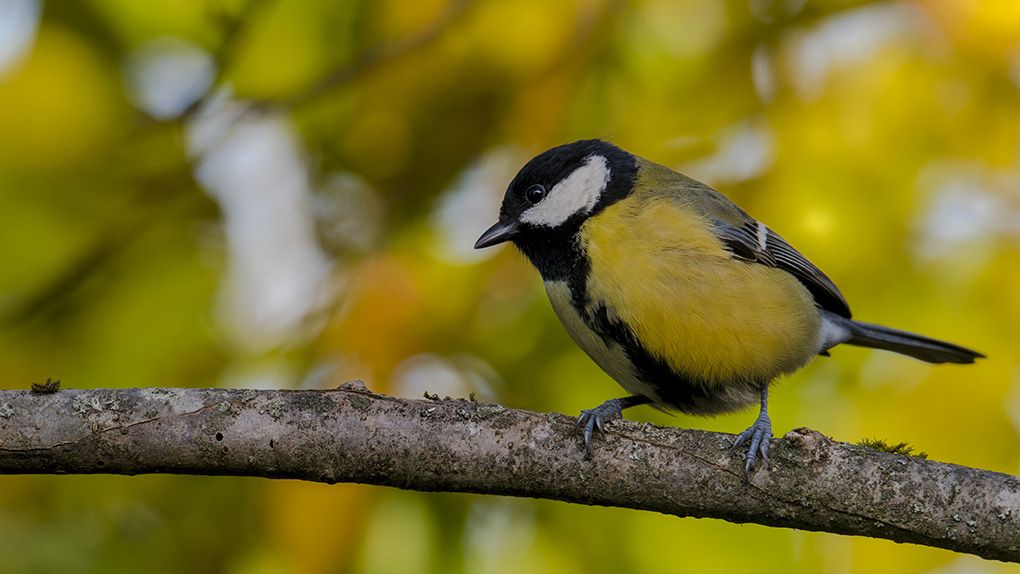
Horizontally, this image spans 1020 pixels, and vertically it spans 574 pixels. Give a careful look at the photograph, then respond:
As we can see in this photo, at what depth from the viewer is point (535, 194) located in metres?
2.70

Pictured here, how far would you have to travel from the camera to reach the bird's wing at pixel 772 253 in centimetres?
257

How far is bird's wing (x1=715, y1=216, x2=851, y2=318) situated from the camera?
257cm

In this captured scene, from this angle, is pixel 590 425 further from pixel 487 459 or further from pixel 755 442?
pixel 755 442

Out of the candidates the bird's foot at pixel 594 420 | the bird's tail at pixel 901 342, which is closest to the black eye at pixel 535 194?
the bird's foot at pixel 594 420

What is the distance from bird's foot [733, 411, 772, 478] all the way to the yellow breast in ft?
1.10

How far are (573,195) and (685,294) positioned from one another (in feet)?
1.86

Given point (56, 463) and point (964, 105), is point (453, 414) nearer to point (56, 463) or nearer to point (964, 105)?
point (56, 463)

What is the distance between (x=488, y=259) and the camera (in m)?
2.74

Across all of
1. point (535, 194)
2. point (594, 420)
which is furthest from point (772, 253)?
point (594, 420)

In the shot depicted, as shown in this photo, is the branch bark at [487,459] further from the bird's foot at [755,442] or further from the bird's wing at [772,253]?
the bird's wing at [772,253]

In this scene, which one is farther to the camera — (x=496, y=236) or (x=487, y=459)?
(x=496, y=236)

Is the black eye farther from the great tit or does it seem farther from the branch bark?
the branch bark

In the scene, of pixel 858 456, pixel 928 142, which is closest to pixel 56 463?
pixel 858 456

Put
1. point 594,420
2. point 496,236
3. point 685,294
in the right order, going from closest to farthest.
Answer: point 594,420
point 685,294
point 496,236
